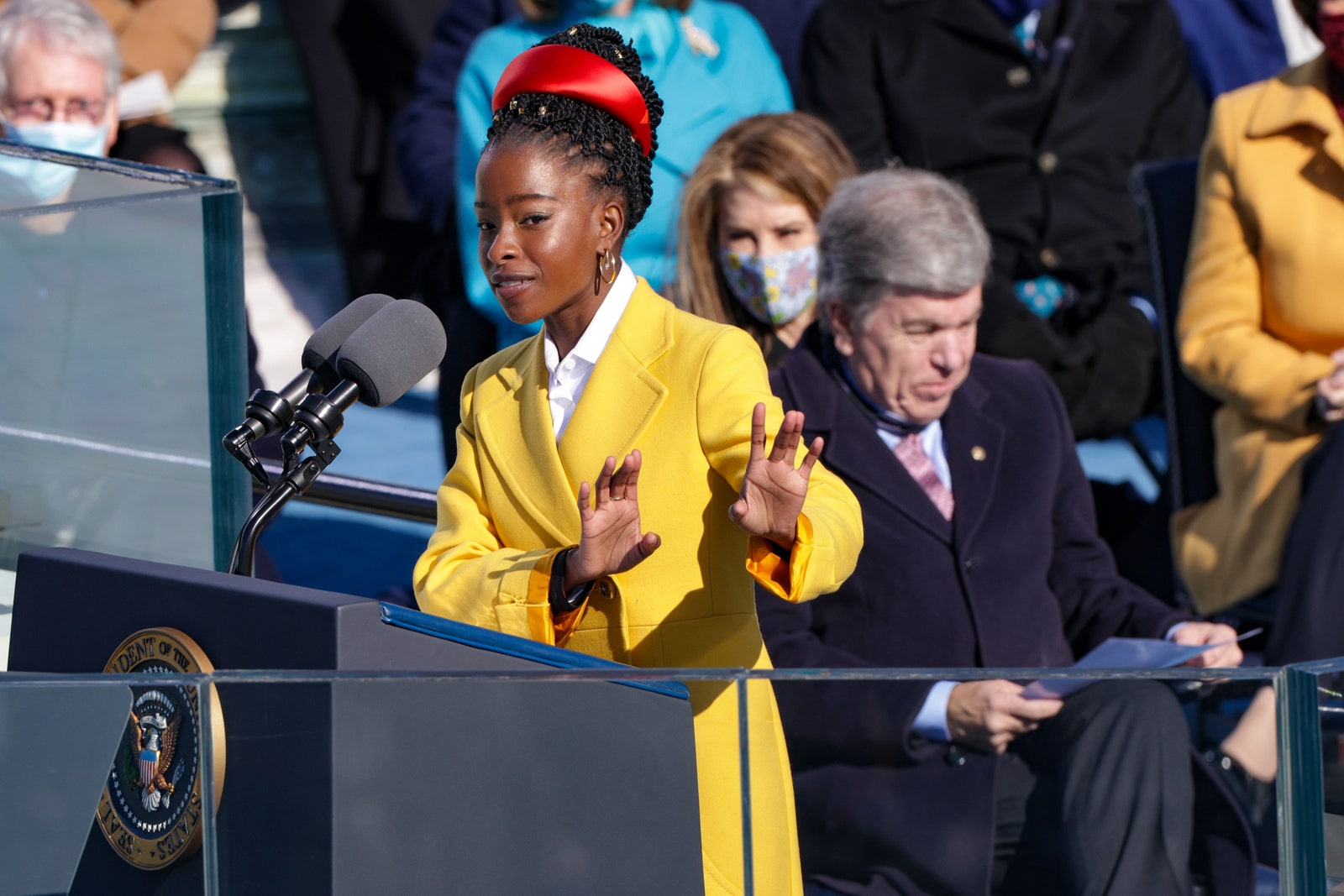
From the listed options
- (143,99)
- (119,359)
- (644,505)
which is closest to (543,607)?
(644,505)

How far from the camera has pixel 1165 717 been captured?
1.18m

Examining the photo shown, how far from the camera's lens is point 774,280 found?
8.87ft

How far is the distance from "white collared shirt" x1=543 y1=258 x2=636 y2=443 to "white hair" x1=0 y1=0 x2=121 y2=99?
1.91m

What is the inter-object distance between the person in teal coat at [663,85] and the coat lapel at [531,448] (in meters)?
1.37

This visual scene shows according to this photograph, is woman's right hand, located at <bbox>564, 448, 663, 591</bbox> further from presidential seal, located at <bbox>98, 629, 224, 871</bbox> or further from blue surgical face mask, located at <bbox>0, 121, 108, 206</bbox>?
blue surgical face mask, located at <bbox>0, 121, 108, 206</bbox>

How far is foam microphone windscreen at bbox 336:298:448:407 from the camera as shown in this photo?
1.27 metres

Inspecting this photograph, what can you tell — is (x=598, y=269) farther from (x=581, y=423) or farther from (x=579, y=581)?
(x=579, y=581)

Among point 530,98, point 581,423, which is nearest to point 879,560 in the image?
point 581,423

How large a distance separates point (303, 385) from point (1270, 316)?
7.11 ft

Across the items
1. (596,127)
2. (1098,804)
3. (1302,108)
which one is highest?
(1302,108)

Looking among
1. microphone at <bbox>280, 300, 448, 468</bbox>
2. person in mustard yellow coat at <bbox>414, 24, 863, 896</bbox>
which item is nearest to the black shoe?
person in mustard yellow coat at <bbox>414, 24, 863, 896</bbox>

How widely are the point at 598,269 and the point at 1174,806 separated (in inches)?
25.5

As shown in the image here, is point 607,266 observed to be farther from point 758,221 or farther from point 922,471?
point 758,221

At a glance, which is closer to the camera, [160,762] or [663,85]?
[160,762]
